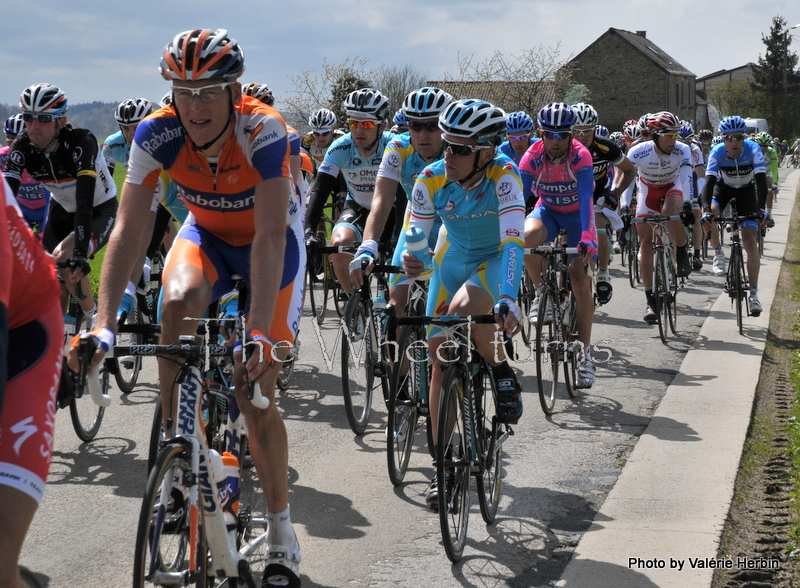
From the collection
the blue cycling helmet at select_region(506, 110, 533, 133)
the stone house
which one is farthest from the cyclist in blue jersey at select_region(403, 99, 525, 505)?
the stone house

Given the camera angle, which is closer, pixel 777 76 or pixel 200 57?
pixel 200 57

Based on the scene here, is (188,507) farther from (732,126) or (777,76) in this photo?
(777,76)

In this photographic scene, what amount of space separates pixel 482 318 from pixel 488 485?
3.84 ft

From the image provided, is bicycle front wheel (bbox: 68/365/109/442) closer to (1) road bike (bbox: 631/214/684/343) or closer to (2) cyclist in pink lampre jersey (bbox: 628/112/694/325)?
(1) road bike (bbox: 631/214/684/343)

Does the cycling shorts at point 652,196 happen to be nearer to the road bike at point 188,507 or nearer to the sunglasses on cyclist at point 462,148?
the sunglasses on cyclist at point 462,148

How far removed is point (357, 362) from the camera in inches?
253

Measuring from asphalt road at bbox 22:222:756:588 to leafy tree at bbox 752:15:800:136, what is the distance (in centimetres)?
11630

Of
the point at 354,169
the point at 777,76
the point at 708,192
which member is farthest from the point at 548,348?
the point at 777,76

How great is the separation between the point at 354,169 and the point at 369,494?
3232mm

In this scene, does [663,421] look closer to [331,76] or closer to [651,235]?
[651,235]

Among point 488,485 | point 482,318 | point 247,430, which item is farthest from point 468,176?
point 247,430

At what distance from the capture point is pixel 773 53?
4604 inches

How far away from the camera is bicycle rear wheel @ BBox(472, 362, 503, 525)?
177 inches

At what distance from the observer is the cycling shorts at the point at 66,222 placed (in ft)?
22.5
